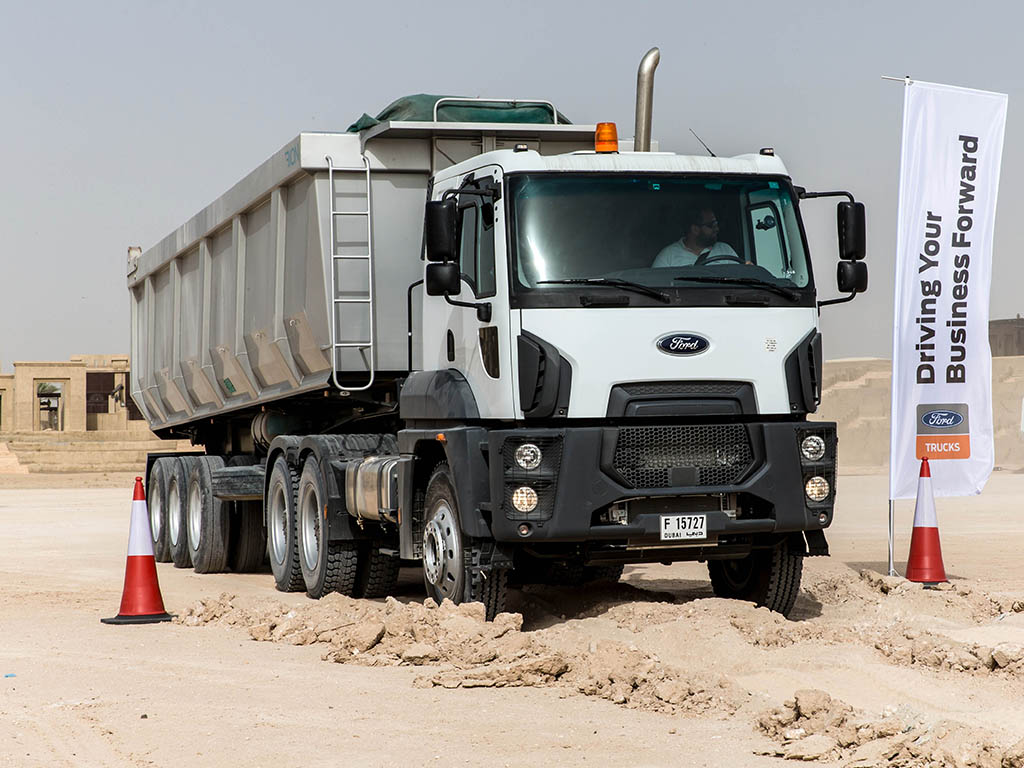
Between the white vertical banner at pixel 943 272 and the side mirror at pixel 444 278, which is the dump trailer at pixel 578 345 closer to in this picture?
the side mirror at pixel 444 278

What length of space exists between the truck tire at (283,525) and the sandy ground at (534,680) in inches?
14.4

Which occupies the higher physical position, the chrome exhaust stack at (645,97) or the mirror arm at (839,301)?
the chrome exhaust stack at (645,97)

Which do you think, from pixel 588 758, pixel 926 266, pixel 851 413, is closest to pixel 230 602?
pixel 588 758

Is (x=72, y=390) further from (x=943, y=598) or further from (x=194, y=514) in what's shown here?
(x=943, y=598)

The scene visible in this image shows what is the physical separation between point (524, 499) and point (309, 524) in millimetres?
3612

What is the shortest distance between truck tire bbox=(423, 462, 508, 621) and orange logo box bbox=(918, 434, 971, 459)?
162 inches

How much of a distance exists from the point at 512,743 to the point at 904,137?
6.90m

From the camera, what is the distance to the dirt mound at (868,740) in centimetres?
512

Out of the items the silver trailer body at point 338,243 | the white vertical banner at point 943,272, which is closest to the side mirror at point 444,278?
the silver trailer body at point 338,243

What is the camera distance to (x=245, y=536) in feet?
45.0

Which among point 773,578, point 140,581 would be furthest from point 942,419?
point 140,581

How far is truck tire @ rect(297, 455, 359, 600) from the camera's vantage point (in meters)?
10.7

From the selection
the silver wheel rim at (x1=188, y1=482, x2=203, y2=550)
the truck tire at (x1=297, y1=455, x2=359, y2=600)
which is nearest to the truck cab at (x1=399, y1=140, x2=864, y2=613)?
the truck tire at (x1=297, y1=455, x2=359, y2=600)

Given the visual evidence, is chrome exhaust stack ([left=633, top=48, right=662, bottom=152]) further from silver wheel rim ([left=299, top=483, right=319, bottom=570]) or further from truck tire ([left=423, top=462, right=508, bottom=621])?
silver wheel rim ([left=299, top=483, right=319, bottom=570])
